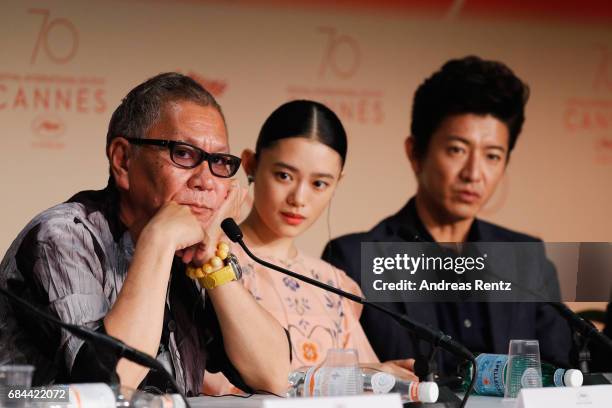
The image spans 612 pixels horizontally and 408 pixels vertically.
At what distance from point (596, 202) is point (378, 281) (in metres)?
A: 1.14

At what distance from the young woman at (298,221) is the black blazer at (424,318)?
0.18m

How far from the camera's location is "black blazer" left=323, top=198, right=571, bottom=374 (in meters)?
3.11

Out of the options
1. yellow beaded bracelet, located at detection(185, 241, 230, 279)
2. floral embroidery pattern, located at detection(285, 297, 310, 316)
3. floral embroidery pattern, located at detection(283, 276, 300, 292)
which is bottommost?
floral embroidery pattern, located at detection(285, 297, 310, 316)

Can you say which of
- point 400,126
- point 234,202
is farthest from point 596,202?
point 234,202

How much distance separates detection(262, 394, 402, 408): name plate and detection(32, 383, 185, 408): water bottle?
0.20 meters

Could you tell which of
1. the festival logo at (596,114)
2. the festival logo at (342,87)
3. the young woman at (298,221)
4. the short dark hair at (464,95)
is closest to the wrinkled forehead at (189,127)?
the young woman at (298,221)

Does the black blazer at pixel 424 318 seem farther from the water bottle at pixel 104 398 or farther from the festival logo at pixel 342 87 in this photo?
the water bottle at pixel 104 398

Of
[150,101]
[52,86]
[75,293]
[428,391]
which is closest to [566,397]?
[428,391]

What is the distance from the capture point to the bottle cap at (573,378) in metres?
1.96

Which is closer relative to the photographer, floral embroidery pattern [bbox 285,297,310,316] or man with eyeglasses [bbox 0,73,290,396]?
man with eyeglasses [bbox 0,73,290,396]

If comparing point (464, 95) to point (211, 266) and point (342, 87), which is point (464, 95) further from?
point (211, 266)

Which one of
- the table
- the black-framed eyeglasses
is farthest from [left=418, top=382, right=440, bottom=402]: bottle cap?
the black-framed eyeglasses

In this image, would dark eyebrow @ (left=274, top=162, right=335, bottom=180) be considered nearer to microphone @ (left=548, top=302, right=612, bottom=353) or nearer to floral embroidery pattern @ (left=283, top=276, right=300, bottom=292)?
floral embroidery pattern @ (left=283, top=276, right=300, bottom=292)

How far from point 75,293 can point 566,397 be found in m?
1.01
